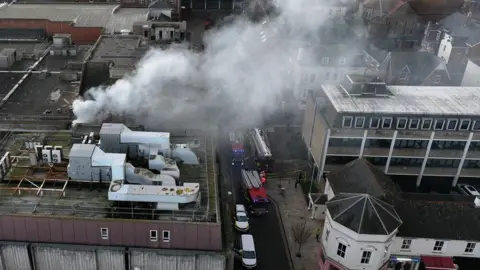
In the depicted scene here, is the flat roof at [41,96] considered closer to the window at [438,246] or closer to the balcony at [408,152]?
the balcony at [408,152]

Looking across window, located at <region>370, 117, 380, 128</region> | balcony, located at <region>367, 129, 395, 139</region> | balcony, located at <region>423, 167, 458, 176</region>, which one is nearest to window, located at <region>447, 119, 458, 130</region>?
balcony, located at <region>423, 167, 458, 176</region>

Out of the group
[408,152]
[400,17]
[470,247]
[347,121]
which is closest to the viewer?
[470,247]

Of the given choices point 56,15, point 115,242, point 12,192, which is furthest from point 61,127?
point 56,15

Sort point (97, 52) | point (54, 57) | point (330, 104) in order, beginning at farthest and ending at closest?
point (54, 57) → point (97, 52) → point (330, 104)

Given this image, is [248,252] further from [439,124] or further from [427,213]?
[439,124]

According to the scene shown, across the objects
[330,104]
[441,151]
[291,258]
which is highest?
[330,104]

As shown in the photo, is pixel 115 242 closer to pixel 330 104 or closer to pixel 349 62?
pixel 330 104

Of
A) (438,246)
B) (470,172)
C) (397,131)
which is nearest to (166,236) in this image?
(438,246)
